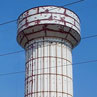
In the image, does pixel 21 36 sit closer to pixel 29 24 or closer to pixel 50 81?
pixel 29 24

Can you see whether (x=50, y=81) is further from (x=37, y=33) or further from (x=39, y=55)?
(x=37, y=33)

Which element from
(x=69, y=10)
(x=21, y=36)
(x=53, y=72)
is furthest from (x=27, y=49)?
(x=69, y=10)

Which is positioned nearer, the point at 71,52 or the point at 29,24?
the point at 29,24

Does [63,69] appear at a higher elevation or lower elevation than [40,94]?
higher

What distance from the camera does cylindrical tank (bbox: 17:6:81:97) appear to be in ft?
87.3

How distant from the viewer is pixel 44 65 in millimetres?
27156

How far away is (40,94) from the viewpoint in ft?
86.5

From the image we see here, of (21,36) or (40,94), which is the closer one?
(40,94)

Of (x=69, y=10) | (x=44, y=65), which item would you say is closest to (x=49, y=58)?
(x=44, y=65)

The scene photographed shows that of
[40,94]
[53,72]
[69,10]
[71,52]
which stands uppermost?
[69,10]

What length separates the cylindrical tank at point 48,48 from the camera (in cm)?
2661

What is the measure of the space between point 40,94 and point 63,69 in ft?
10.4

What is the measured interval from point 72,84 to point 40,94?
11.8 feet

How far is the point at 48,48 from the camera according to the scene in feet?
90.7
